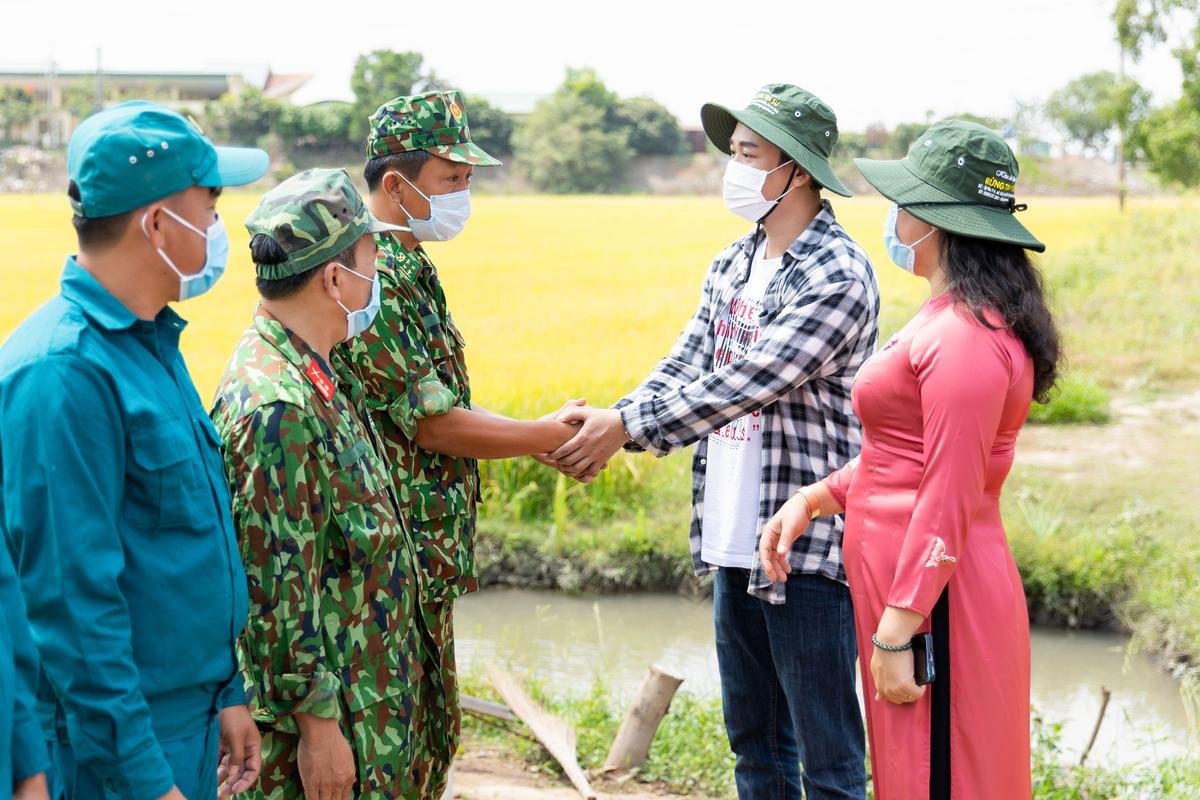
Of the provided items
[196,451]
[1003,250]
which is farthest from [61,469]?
[1003,250]

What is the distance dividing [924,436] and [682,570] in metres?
4.96

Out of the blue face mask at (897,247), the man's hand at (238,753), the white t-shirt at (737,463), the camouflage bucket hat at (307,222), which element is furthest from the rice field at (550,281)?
the man's hand at (238,753)

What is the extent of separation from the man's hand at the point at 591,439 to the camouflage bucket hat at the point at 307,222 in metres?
1.24

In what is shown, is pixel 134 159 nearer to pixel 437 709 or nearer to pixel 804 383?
pixel 437 709

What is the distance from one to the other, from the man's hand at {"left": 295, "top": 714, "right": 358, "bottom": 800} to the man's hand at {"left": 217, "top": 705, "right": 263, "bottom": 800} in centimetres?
8

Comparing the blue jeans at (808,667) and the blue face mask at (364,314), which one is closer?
the blue face mask at (364,314)

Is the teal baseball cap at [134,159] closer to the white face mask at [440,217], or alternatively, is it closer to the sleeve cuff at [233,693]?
the sleeve cuff at [233,693]

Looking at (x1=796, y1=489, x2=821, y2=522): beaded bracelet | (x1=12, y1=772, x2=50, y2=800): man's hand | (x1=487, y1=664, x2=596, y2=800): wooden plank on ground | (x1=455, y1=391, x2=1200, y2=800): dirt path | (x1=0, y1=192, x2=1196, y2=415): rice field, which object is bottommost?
(x1=455, y1=391, x2=1200, y2=800): dirt path

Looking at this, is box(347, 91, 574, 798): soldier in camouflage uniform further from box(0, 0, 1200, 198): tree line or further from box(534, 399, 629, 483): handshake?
box(0, 0, 1200, 198): tree line

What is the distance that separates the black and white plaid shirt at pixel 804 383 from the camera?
2889 millimetres

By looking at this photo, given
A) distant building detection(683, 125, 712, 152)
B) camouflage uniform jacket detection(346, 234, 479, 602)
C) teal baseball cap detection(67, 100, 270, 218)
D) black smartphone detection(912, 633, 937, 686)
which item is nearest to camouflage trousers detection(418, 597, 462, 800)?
camouflage uniform jacket detection(346, 234, 479, 602)

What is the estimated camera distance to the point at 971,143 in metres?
2.46

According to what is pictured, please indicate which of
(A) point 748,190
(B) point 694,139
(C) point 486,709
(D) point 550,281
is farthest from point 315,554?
(B) point 694,139

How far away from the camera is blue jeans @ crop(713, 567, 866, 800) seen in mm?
2854
